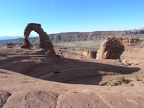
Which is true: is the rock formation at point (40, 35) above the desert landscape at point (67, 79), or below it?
above

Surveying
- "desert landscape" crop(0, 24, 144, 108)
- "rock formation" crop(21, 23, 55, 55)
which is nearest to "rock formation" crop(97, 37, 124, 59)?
"desert landscape" crop(0, 24, 144, 108)

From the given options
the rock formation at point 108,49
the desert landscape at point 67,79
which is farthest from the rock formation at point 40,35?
the rock formation at point 108,49

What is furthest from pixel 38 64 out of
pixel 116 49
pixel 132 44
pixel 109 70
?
pixel 132 44

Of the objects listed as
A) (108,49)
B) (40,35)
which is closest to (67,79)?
(40,35)

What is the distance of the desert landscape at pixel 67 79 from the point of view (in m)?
6.38

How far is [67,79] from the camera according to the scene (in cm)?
2214

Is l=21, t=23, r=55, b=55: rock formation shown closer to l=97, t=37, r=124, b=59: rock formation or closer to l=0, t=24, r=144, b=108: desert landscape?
l=0, t=24, r=144, b=108: desert landscape

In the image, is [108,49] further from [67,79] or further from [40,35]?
[67,79]

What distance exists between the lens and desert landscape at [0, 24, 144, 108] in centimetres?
638

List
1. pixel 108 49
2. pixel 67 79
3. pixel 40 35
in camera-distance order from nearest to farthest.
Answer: pixel 67 79
pixel 40 35
pixel 108 49

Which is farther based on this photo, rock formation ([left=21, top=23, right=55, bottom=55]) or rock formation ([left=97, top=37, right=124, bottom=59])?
rock formation ([left=97, top=37, right=124, bottom=59])

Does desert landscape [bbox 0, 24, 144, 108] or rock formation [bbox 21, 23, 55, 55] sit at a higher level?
rock formation [bbox 21, 23, 55, 55]

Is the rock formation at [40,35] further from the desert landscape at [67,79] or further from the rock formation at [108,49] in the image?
the rock formation at [108,49]

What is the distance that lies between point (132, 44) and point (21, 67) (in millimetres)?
39563
